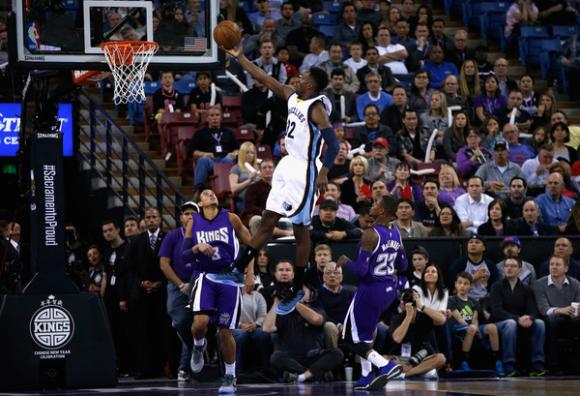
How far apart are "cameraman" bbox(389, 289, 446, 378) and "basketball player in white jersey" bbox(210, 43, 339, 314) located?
10.8 feet

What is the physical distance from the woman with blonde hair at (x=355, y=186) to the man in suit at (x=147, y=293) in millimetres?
2679

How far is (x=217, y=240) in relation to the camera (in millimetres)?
12156

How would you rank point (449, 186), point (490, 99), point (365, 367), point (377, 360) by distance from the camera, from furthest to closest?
1. point (490, 99)
2. point (449, 186)
3. point (365, 367)
4. point (377, 360)

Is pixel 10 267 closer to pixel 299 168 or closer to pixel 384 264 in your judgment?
pixel 299 168

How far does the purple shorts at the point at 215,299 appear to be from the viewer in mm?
11805

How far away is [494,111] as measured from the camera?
1972 centimetres

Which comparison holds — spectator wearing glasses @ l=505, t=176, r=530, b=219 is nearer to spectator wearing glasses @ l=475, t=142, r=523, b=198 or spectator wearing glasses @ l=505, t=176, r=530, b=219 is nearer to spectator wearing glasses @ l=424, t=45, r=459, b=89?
spectator wearing glasses @ l=475, t=142, r=523, b=198

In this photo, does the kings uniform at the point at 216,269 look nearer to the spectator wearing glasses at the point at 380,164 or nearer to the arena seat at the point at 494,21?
the spectator wearing glasses at the point at 380,164

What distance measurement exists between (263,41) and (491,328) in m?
6.69

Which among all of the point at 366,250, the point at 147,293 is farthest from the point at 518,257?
the point at 147,293

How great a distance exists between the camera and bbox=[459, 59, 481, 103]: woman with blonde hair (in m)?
20.0

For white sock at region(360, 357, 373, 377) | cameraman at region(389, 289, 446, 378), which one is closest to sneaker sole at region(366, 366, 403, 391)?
white sock at region(360, 357, 373, 377)

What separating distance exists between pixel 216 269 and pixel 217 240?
0.28 meters

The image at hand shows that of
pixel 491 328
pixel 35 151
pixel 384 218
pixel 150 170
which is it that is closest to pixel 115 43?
pixel 35 151
